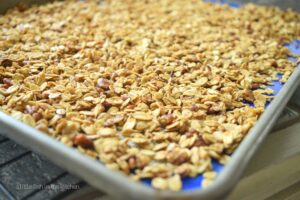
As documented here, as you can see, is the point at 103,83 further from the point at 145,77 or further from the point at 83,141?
the point at 83,141

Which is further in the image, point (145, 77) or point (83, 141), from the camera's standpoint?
point (145, 77)

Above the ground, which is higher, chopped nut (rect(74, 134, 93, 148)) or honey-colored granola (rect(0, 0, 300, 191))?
chopped nut (rect(74, 134, 93, 148))

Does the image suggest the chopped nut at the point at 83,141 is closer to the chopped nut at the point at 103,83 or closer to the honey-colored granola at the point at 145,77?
the honey-colored granola at the point at 145,77

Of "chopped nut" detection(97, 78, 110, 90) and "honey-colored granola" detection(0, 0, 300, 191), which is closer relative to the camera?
"honey-colored granola" detection(0, 0, 300, 191)

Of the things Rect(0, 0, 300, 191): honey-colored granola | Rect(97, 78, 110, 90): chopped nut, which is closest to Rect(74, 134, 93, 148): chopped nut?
Rect(0, 0, 300, 191): honey-colored granola

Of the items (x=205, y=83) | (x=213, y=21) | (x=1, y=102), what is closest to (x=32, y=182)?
(x=1, y=102)

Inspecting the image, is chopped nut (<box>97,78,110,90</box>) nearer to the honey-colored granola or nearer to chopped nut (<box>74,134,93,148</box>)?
the honey-colored granola

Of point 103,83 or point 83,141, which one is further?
point 103,83

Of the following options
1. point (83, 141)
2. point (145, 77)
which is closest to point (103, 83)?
point (145, 77)

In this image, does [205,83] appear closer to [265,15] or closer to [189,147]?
[189,147]
